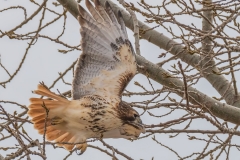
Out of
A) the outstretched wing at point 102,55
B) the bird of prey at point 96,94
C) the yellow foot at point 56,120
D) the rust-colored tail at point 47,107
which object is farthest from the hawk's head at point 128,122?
the yellow foot at point 56,120

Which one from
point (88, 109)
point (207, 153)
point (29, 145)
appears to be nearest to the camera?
point (29, 145)

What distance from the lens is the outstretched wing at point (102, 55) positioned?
526cm

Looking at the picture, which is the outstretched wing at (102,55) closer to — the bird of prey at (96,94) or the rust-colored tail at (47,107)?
the bird of prey at (96,94)

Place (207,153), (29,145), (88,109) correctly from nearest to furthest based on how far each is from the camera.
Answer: (29,145)
(88,109)
(207,153)

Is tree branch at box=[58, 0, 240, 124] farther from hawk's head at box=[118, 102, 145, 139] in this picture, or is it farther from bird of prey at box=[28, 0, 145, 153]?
hawk's head at box=[118, 102, 145, 139]

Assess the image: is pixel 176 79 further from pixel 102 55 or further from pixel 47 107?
pixel 47 107

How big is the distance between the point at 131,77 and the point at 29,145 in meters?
1.78

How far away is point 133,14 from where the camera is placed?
5465mm

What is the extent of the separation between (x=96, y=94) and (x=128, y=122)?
38 centimetres

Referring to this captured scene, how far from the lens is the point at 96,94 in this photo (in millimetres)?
5152

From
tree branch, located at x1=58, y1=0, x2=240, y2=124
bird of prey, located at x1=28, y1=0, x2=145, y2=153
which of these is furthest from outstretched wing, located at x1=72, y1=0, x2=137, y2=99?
tree branch, located at x1=58, y1=0, x2=240, y2=124

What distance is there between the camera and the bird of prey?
4.95 metres

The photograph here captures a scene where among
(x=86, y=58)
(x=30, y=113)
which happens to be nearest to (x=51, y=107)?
(x=30, y=113)

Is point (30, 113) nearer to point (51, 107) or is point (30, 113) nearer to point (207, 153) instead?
point (51, 107)
